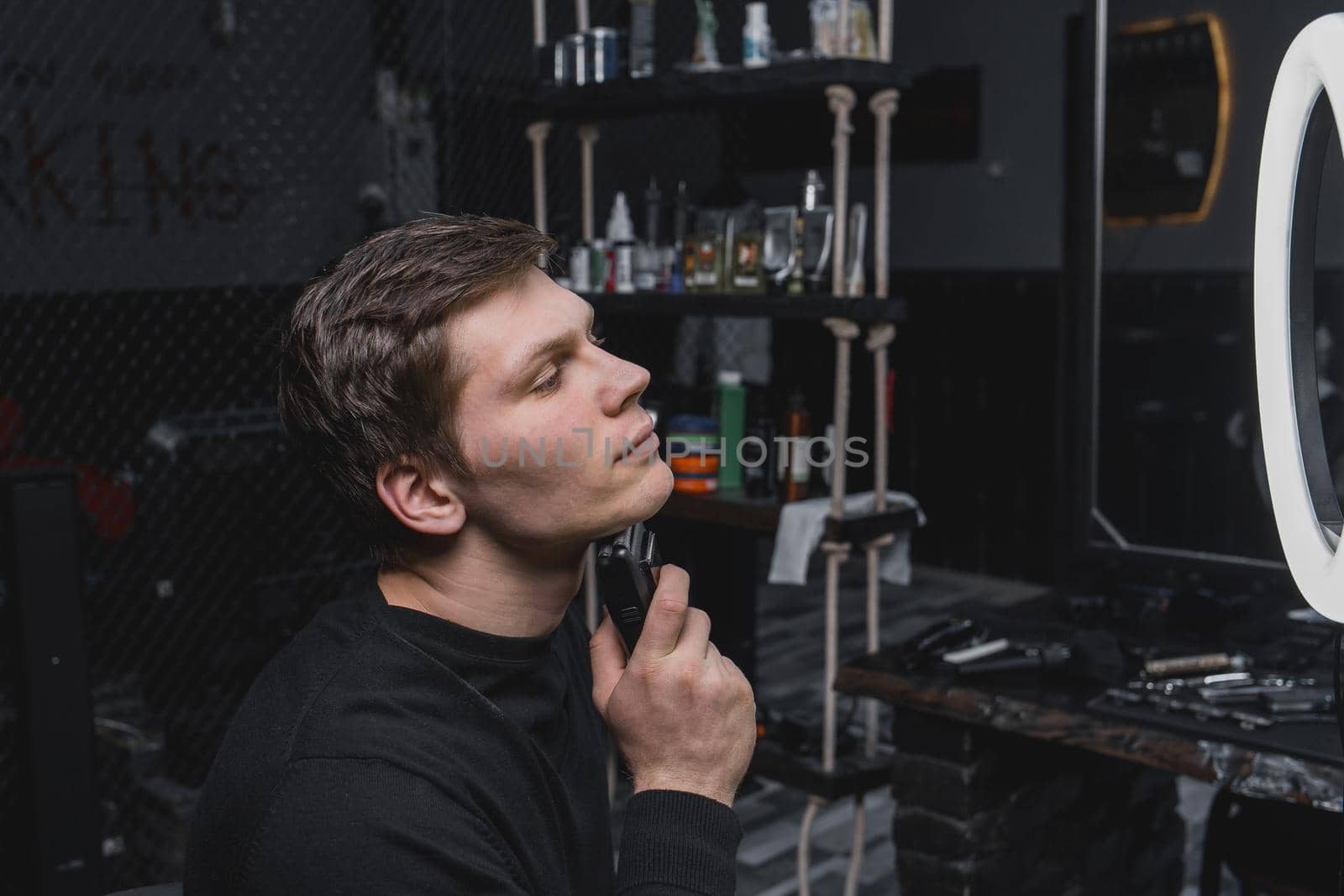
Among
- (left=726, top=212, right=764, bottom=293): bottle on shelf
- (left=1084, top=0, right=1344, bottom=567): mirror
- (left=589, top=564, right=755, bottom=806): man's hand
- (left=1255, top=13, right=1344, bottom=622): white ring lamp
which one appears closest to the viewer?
(left=1255, top=13, right=1344, bottom=622): white ring lamp

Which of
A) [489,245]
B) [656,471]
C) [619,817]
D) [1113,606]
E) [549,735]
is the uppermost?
[489,245]

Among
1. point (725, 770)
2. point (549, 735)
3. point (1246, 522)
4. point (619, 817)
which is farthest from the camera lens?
point (619, 817)

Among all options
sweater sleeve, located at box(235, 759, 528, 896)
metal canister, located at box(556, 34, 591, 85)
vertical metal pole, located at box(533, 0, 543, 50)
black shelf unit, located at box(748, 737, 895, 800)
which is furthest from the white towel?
sweater sleeve, located at box(235, 759, 528, 896)

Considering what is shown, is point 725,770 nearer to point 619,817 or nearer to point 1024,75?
point 619,817

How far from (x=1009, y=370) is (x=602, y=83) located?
3.02 meters

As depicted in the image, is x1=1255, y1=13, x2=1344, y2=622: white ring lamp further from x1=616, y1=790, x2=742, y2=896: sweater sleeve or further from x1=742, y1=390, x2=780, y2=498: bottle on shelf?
x1=742, y1=390, x2=780, y2=498: bottle on shelf

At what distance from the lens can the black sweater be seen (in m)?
0.92

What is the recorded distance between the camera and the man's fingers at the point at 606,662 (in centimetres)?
107

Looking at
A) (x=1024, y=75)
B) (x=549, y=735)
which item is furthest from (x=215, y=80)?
(x=549, y=735)

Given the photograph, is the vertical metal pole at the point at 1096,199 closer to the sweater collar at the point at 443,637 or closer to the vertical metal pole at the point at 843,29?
the vertical metal pole at the point at 843,29

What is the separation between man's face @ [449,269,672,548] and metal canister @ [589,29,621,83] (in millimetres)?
1877

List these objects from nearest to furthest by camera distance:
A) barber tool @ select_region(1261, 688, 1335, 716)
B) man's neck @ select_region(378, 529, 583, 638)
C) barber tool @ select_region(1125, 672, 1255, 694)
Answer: man's neck @ select_region(378, 529, 583, 638) → barber tool @ select_region(1261, 688, 1335, 716) → barber tool @ select_region(1125, 672, 1255, 694)

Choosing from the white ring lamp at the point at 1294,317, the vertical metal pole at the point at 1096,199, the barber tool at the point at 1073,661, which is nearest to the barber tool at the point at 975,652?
the barber tool at the point at 1073,661

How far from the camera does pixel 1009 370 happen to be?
533cm
